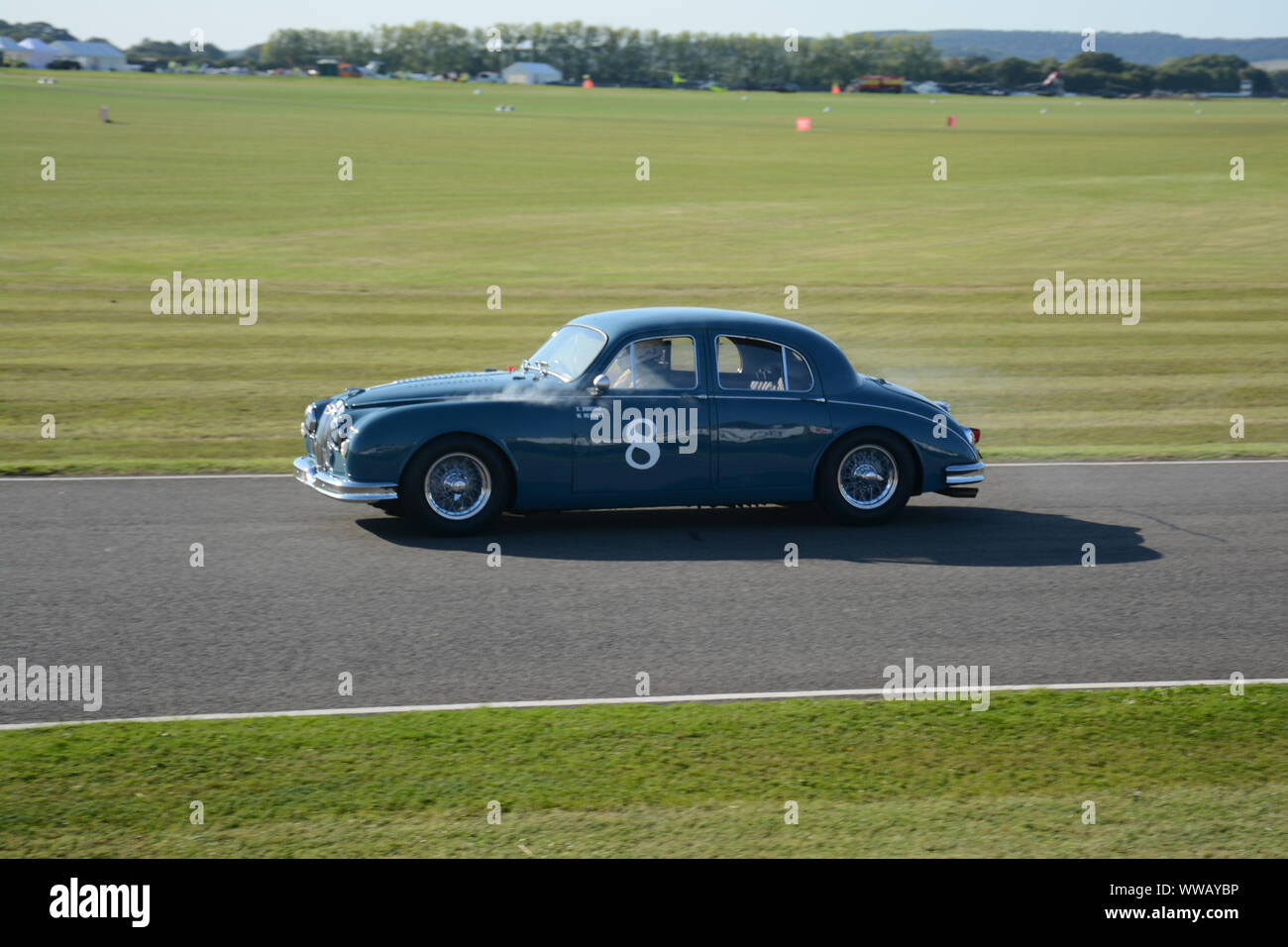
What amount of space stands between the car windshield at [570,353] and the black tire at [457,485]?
84 cm

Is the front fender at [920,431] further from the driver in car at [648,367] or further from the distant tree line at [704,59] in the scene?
the distant tree line at [704,59]

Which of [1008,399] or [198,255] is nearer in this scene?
[1008,399]

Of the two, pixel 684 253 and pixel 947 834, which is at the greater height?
pixel 684 253

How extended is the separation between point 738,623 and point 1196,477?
6.65 m

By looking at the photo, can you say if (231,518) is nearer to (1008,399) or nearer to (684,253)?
(1008,399)

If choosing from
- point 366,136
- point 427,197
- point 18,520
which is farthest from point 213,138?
point 18,520

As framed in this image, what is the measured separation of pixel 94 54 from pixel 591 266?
553 feet

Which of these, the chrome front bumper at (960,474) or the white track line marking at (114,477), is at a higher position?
the chrome front bumper at (960,474)

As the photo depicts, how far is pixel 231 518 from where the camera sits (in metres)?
10.8

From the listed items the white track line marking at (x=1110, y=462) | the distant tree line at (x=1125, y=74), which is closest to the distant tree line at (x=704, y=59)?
the distant tree line at (x=1125, y=74)

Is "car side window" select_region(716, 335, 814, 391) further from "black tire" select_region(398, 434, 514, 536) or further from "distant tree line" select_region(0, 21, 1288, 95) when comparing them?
"distant tree line" select_region(0, 21, 1288, 95)

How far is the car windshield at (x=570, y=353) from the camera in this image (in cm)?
1051

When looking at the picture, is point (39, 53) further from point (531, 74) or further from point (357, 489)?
point (357, 489)

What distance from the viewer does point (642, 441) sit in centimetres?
1036
